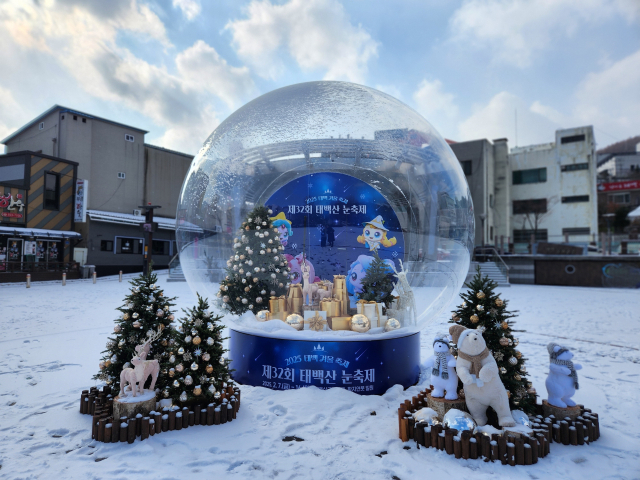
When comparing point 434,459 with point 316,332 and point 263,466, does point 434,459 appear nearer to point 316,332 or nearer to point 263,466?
point 263,466

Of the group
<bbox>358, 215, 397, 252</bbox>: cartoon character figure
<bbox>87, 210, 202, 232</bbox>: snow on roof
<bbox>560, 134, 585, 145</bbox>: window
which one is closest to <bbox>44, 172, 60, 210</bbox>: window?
<bbox>87, 210, 202, 232</bbox>: snow on roof

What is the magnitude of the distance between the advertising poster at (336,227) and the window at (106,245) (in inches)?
998

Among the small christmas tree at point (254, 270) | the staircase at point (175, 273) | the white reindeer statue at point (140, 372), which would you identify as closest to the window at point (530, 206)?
the staircase at point (175, 273)

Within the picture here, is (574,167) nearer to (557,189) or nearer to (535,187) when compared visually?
(557,189)

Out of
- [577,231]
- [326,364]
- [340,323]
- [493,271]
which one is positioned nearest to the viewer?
[326,364]

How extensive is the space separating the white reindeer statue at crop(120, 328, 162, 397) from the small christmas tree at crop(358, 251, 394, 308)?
280 centimetres

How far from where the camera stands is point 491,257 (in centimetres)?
2539

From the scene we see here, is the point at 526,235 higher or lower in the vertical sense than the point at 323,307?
higher

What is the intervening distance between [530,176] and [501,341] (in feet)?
120

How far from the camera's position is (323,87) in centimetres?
585

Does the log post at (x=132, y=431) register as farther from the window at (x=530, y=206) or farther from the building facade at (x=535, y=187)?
the window at (x=530, y=206)

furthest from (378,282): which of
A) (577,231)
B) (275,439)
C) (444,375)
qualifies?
(577,231)

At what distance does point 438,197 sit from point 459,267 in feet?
3.73

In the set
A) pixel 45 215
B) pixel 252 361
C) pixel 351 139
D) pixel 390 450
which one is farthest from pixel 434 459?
pixel 45 215
